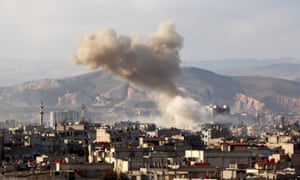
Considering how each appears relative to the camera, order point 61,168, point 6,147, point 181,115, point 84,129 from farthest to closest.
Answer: point 181,115 < point 84,129 < point 6,147 < point 61,168

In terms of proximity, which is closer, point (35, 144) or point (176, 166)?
point (176, 166)

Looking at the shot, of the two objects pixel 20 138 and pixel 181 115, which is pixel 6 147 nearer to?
pixel 20 138

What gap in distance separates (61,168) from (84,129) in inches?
2666

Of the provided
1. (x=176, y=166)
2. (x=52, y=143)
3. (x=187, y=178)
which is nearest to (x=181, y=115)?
(x=52, y=143)

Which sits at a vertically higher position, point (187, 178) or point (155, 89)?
point (155, 89)

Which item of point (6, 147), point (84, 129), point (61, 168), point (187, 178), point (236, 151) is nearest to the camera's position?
point (187, 178)

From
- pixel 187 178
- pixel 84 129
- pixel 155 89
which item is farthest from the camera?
pixel 84 129

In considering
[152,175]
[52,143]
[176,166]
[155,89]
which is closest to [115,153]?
[176,166]

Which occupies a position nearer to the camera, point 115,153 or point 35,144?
point 115,153

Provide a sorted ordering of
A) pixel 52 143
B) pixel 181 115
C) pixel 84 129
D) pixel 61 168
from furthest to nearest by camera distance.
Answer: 1. pixel 181 115
2. pixel 84 129
3. pixel 52 143
4. pixel 61 168

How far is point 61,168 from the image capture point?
6581cm

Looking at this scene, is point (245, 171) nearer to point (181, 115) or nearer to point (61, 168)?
point (61, 168)

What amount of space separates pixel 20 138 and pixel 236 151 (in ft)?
153

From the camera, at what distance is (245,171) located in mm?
61188
